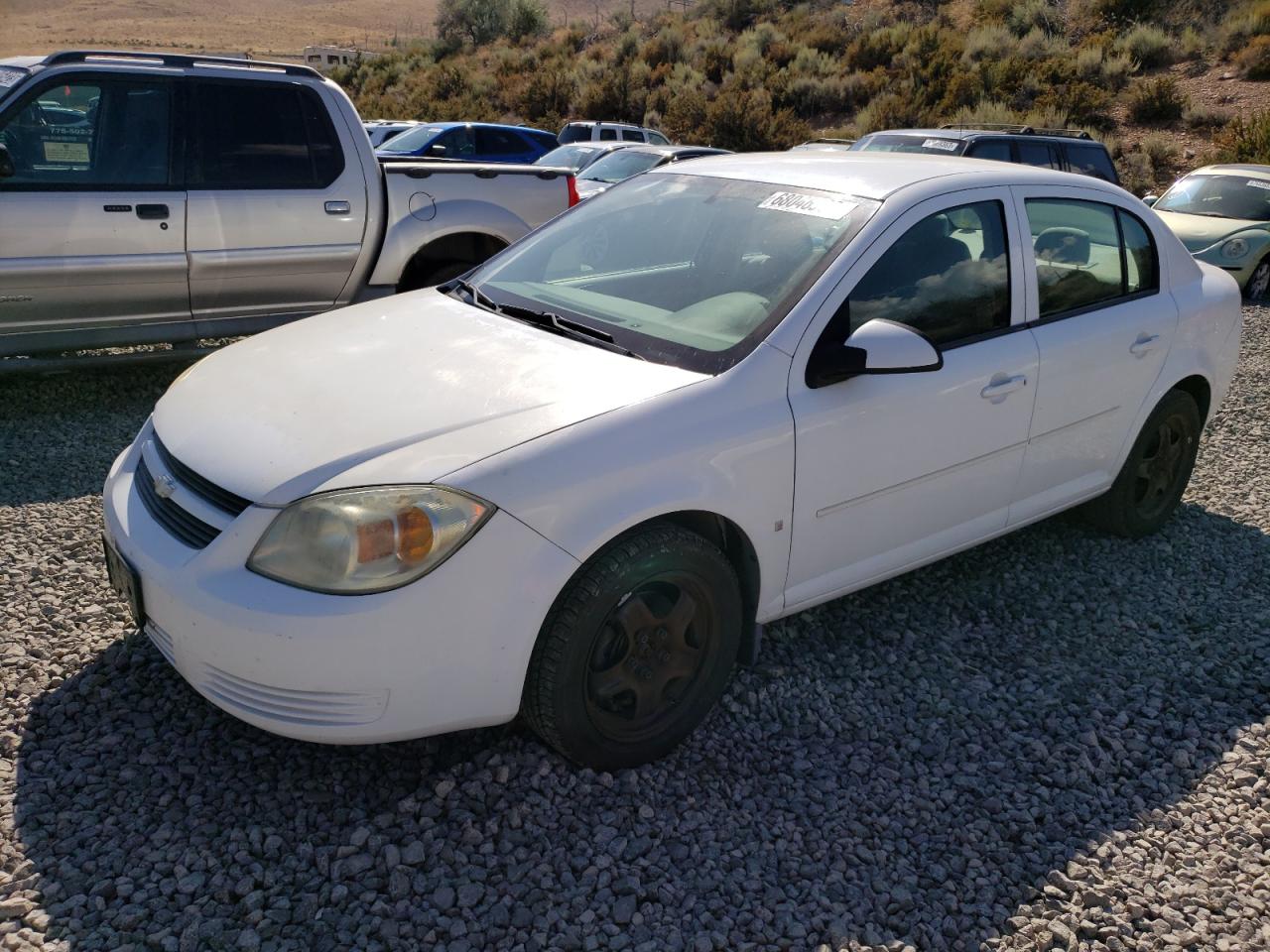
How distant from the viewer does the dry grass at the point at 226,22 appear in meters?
56.2

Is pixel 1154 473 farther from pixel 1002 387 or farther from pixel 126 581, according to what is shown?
pixel 126 581

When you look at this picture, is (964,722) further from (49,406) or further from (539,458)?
(49,406)

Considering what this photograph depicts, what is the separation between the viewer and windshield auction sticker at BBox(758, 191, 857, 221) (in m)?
3.51

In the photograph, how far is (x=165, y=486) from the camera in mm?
2977

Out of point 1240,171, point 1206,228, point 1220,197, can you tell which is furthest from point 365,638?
point 1240,171

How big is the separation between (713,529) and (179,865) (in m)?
1.69

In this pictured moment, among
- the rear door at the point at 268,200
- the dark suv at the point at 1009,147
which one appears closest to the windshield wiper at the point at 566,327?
the rear door at the point at 268,200

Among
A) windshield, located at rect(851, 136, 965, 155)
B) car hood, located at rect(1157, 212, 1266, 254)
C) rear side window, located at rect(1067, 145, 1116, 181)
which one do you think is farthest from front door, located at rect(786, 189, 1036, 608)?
car hood, located at rect(1157, 212, 1266, 254)

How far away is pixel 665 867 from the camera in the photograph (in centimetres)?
273

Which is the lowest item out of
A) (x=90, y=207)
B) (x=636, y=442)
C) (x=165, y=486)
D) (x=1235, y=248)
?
(x=1235, y=248)

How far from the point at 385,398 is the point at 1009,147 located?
10.2 metres

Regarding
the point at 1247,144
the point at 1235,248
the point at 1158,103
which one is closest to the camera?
the point at 1235,248

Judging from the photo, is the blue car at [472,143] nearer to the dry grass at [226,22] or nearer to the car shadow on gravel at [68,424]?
the car shadow on gravel at [68,424]

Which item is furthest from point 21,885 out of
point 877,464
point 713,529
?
point 877,464
